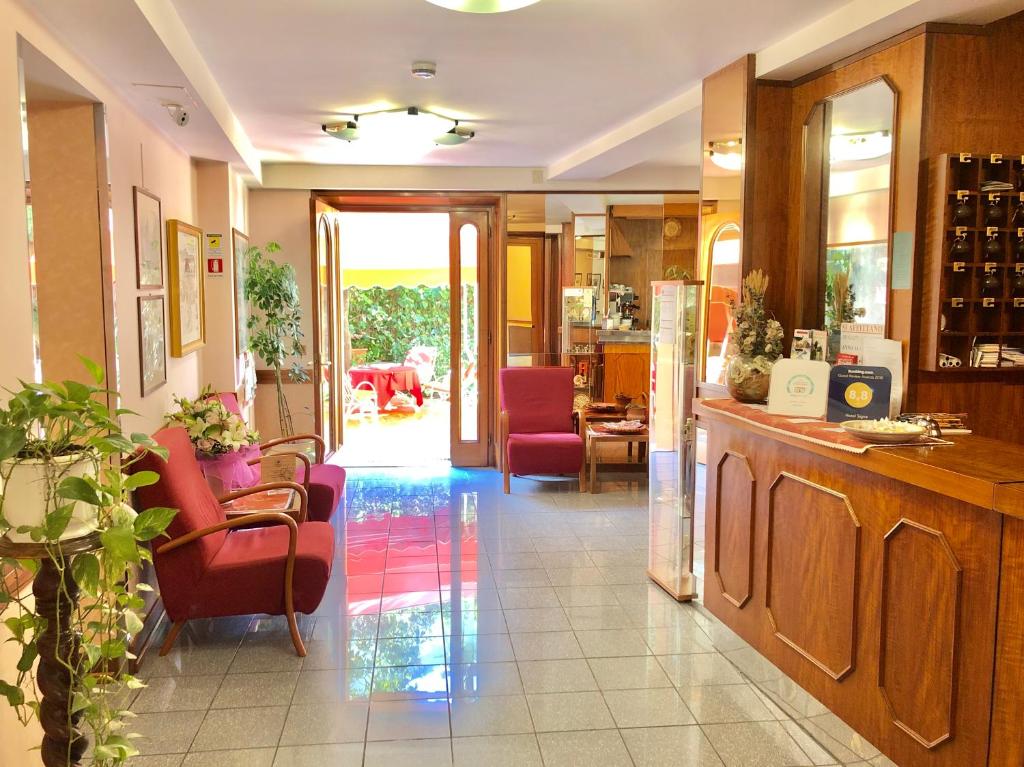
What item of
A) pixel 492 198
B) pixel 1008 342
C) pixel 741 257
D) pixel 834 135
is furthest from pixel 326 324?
pixel 1008 342

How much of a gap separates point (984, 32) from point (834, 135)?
724 mm

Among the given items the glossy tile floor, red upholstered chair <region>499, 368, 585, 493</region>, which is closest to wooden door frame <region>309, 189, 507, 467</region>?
red upholstered chair <region>499, 368, 585, 493</region>

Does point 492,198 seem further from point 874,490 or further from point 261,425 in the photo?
point 874,490

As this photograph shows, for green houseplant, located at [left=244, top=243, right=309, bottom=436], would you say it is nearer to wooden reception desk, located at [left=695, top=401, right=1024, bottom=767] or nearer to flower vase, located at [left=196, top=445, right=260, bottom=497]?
flower vase, located at [left=196, top=445, right=260, bottom=497]

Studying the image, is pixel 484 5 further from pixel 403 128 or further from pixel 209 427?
pixel 209 427

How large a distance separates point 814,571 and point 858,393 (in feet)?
2.13

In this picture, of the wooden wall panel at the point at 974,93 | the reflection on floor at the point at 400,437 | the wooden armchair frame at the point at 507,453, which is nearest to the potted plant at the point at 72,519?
the wooden wall panel at the point at 974,93

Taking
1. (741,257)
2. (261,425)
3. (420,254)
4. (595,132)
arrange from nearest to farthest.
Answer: (741,257), (595,132), (261,425), (420,254)

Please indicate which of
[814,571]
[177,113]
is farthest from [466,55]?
[814,571]

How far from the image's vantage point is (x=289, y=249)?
7.31 metres

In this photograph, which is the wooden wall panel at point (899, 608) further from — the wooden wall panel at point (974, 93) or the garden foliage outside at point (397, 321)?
A: the garden foliage outside at point (397, 321)

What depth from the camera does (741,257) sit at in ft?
13.3

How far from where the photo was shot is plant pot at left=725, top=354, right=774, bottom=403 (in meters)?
3.54

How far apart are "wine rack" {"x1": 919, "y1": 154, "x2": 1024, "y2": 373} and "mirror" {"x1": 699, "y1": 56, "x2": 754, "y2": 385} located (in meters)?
1.04
